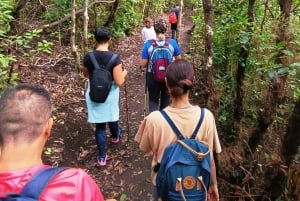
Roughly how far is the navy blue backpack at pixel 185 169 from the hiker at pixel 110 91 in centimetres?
192

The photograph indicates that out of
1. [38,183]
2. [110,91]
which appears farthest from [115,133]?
[38,183]

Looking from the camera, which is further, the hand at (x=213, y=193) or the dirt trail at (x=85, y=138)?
the dirt trail at (x=85, y=138)

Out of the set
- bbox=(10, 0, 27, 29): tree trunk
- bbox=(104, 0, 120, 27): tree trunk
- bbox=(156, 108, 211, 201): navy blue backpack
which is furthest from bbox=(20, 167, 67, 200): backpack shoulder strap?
bbox=(104, 0, 120, 27): tree trunk

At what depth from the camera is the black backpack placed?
A: 14.5 ft

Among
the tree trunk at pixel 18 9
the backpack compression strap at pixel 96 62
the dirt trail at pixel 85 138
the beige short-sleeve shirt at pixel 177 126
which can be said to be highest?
the tree trunk at pixel 18 9

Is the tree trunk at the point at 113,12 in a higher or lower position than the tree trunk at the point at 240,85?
higher

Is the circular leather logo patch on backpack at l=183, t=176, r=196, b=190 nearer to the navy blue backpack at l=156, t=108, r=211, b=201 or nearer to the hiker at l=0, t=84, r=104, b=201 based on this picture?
the navy blue backpack at l=156, t=108, r=211, b=201

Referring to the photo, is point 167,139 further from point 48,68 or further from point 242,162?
point 48,68

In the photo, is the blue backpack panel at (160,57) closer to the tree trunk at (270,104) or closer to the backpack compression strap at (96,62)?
the backpack compression strap at (96,62)

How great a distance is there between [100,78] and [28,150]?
2.79 meters

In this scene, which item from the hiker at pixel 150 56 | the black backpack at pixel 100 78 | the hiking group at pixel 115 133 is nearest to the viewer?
the hiking group at pixel 115 133

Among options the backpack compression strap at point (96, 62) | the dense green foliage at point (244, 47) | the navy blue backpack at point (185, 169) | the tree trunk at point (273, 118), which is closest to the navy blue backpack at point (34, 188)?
the navy blue backpack at point (185, 169)

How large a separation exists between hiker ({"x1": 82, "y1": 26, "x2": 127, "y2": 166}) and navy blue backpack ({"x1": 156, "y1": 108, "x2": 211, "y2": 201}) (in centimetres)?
192

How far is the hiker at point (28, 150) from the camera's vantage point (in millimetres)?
1518
